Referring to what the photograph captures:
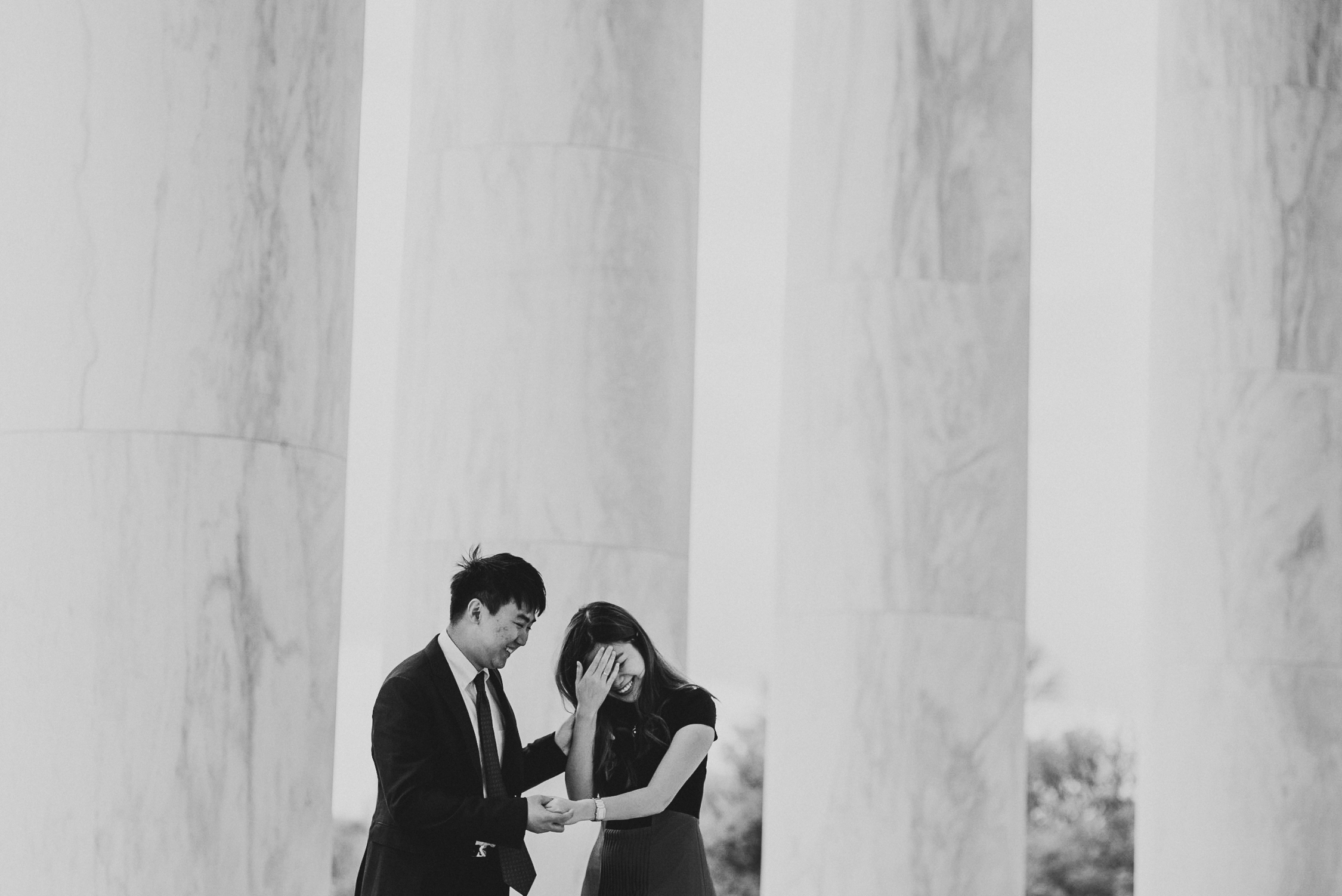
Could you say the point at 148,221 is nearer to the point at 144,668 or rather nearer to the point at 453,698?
the point at 144,668

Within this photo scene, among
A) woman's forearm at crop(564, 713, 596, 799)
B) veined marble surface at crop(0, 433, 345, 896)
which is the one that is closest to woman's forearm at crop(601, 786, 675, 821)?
woman's forearm at crop(564, 713, 596, 799)

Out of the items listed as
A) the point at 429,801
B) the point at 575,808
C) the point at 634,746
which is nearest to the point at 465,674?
the point at 429,801

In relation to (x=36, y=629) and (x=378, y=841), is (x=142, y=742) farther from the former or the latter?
(x=378, y=841)

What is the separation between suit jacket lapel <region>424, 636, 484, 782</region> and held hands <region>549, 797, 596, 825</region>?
5.87 meters

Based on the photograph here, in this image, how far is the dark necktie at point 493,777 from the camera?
143m

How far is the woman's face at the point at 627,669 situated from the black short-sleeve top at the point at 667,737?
175 centimetres

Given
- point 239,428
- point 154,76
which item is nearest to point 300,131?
point 154,76

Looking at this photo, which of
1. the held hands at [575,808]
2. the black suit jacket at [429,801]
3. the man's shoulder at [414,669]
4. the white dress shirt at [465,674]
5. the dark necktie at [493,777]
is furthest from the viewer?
the held hands at [575,808]

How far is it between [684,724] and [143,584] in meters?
49.1

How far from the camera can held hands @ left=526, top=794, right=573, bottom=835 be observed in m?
141

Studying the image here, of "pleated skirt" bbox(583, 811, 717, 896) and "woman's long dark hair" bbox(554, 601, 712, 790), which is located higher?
"woman's long dark hair" bbox(554, 601, 712, 790)

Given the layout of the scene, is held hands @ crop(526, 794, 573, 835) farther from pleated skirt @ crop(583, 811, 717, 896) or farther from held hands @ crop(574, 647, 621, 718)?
pleated skirt @ crop(583, 811, 717, 896)

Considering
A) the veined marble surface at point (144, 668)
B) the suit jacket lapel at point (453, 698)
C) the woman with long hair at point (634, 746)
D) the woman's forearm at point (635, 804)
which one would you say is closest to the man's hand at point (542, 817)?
the suit jacket lapel at point (453, 698)

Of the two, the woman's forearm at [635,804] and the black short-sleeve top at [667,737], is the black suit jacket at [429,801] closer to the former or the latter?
the woman's forearm at [635,804]
